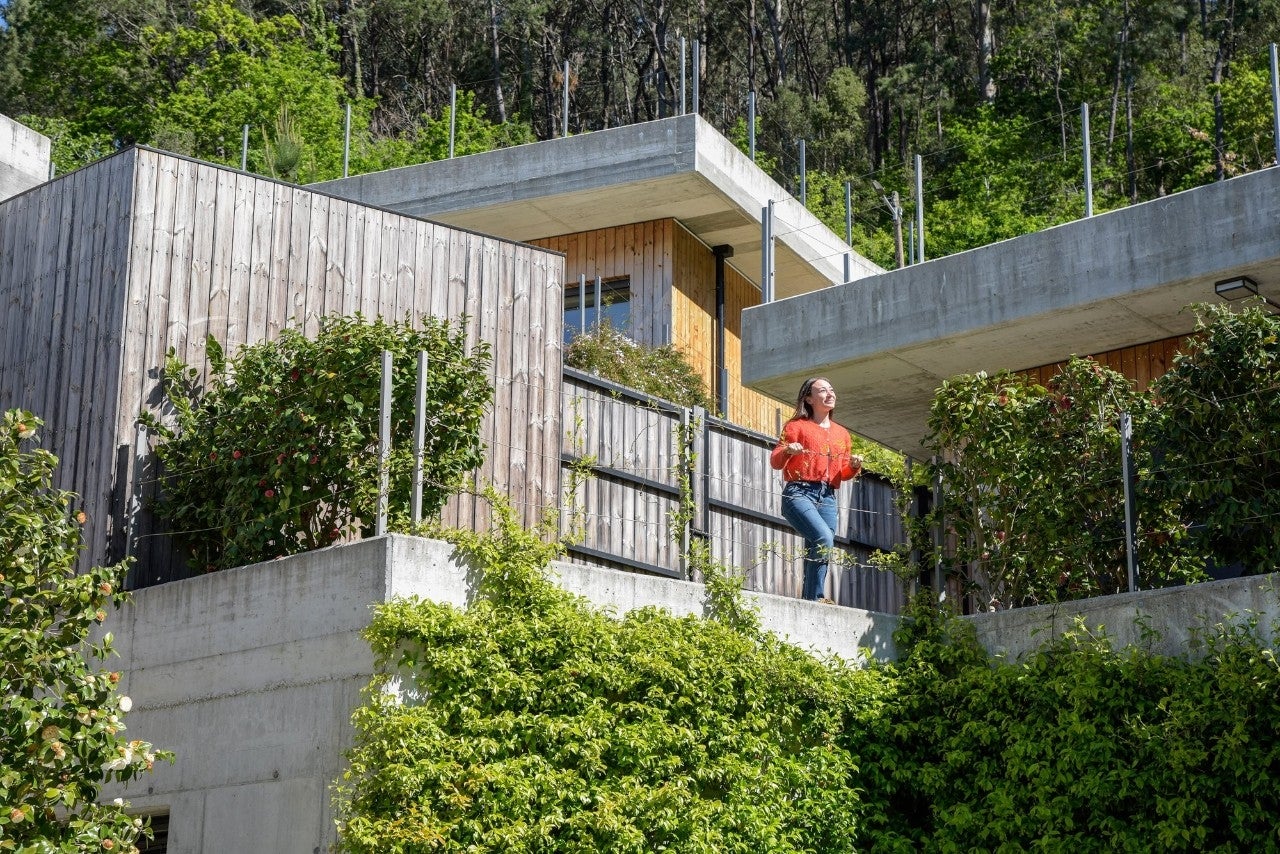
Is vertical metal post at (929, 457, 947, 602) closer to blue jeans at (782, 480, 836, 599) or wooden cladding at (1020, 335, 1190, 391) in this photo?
blue jeans at (782, 480, 836, 599)

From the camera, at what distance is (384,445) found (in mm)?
8898

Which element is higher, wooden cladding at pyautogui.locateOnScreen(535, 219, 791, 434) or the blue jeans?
wooden cladding at pyautogui.locateOnScreen(535, 219, 791, 434)

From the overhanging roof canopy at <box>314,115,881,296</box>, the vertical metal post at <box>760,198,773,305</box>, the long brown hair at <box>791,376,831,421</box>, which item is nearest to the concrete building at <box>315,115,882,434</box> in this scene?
the overhanging roof canopy at <box>314,115,881,296</box>

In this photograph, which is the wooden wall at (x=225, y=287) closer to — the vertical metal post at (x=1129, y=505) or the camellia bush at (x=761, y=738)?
the camellia bush at (x=761, y=738)

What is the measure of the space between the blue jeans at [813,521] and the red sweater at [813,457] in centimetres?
6

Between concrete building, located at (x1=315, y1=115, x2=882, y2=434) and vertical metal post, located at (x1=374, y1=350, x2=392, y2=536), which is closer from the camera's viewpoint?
vertical metal post, located at (x1=374, y1=350, x2=392, y2=536)

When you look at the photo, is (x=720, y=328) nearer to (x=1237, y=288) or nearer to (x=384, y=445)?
(x=1237, y=288)

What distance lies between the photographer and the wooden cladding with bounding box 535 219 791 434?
18719 mm

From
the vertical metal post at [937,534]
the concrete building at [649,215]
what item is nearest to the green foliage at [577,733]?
the vertical metal post at [937,534]

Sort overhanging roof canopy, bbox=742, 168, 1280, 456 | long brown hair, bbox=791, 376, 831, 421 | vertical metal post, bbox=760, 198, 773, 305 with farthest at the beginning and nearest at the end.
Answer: vertical metal post, bbox=760, 198, 773, 305
overhanging roof canopy, bbox=742, 168, 1280, 456
long brown hair, bbox=791, 376, 831, 421

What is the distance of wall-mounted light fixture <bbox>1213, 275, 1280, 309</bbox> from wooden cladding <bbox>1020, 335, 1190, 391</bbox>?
1110mm

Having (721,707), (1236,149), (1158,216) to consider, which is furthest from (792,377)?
(1236,149)

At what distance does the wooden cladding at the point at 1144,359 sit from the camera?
1326 cm

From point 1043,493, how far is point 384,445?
3679mm
